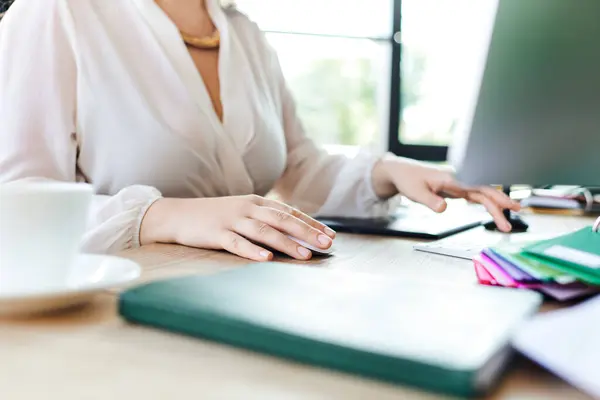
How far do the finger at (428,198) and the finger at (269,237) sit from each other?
38cm

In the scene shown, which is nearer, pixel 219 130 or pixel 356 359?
pixel 356 359

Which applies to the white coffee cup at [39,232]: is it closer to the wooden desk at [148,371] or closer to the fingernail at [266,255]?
the wooden desk at [148,371]

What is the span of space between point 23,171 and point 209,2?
0.54 metres

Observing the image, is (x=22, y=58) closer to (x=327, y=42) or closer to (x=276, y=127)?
(x=276, y=127)

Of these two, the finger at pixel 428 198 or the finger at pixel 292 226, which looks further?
the finger at pixel 428 198

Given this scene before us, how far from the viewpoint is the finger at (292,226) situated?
697 millimetres

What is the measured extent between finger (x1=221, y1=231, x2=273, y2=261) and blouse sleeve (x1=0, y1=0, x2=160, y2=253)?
263mm

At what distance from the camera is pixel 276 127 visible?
1297 millimetres

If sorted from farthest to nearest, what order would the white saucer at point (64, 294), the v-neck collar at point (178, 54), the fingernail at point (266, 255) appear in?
the v-neck collar at point (178, 54) < the fingernail at point (266, 255) < the white saucer at point (64, 294)

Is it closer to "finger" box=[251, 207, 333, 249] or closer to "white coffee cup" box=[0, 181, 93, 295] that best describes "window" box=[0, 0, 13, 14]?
"finger" box=[251, 207, 333, 249]

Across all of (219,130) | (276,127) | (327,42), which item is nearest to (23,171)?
(219,130)

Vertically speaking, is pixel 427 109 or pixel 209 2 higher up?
pixel 209 2

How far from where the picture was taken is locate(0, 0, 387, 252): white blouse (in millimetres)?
970

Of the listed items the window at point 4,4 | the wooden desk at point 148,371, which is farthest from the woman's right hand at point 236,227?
the window at point 4,4
